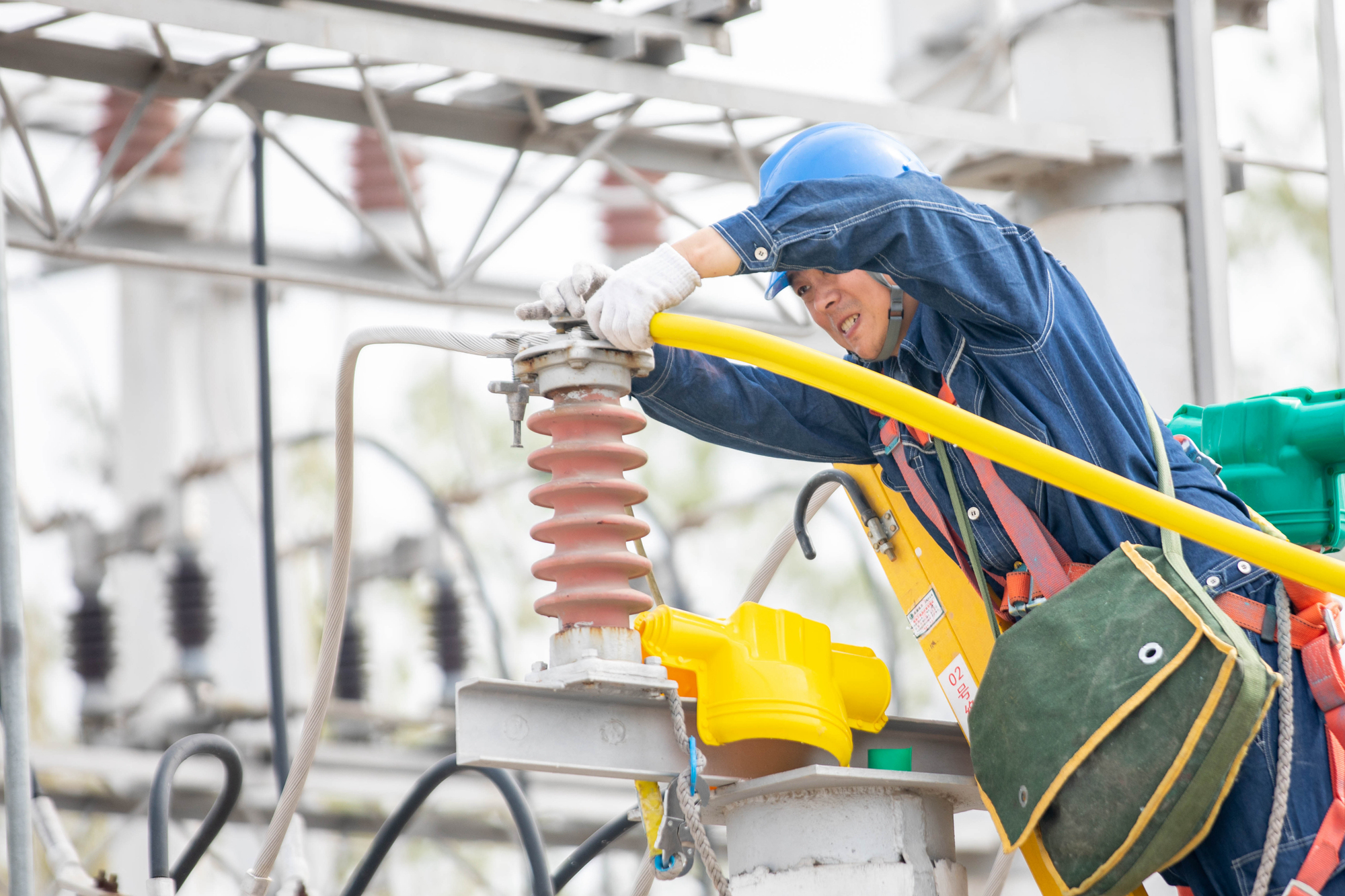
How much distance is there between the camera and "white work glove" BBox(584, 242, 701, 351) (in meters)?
2.57

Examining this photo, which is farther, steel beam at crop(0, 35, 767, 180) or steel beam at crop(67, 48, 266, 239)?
steel beam at crop(0, 35, 767, 180)

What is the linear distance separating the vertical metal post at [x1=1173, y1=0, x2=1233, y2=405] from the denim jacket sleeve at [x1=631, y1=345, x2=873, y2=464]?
3034 mm

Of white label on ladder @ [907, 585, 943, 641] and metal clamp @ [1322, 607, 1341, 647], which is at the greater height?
white label on ladder @ [907, 585, 943, 641]

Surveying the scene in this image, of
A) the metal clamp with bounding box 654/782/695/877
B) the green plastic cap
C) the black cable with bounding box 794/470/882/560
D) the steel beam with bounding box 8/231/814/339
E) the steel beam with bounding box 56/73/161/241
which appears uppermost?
the steel beam with bounding box 56/73/161/241

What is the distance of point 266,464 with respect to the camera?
6090mm

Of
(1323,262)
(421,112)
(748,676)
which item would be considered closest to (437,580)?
(421,112)

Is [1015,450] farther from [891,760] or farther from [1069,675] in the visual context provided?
[891,760]

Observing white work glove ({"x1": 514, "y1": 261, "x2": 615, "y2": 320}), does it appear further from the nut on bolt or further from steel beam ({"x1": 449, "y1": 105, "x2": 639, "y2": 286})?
steel beam ({"x1": 449, "y1": 105, "x2": 639, "y2": 286})

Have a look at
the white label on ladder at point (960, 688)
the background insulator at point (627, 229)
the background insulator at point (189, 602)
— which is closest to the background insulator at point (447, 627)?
the background insulator at point (189, 602)

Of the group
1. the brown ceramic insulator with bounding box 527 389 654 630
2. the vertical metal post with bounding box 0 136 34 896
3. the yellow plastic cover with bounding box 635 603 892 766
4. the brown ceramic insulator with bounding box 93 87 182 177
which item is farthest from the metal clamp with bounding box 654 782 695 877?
the brown ceramic insulator with bounding box 93 87 182 177

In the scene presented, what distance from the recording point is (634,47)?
18.7 ft

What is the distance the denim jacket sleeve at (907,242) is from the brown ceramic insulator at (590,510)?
0.35 m

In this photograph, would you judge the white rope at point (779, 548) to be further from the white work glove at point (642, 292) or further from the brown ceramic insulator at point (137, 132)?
the brown ceramic insulator at point (137, 132)

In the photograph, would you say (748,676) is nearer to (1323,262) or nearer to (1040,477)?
(1040,477)
